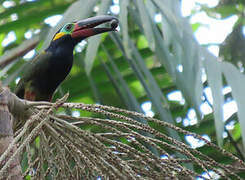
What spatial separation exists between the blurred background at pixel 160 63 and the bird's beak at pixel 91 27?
8cm

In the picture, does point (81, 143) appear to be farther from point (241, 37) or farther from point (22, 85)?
point (241, 37)

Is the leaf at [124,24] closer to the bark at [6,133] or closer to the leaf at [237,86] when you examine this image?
the leaf at [237,86]

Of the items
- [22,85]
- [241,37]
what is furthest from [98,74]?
[241,37]

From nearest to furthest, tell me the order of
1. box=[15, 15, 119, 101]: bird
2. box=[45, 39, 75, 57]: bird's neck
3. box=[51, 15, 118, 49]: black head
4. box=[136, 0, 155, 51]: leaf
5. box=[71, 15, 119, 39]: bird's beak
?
box=[136, 0, 155, 51]: leaf, box=[71, 15, 119, 39]: bird's beak, box=[51, 15, 118, 49]: black head, box=[15, 15, 119, 101]: bird, box=[45, 39, 75, 57]: bird's neck

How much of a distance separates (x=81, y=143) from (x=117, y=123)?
4.3 inches

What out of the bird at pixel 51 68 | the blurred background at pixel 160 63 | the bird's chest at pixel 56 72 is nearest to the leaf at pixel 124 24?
the blurred background at pixel 160 63

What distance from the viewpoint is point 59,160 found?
1.47 metres

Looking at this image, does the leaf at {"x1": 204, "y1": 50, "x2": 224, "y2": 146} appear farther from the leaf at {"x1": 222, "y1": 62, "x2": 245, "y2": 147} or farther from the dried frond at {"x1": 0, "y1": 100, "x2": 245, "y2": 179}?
the dried frond at {"x1": 0, "y1": 100, "x2": 245, "y2": 179}

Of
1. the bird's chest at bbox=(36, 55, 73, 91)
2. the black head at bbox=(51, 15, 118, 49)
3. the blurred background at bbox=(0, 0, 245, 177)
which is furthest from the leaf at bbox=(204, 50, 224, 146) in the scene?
the bird's chest at bbox=(36, 55, 73, 91)

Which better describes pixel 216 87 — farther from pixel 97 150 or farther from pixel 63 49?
pixel 63 49

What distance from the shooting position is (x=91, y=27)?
310 centimetres

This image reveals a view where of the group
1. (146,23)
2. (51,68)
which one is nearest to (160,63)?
(146,23)

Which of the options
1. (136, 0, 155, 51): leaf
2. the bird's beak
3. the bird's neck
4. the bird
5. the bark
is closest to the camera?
the bark

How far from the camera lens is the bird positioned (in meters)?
3.32
